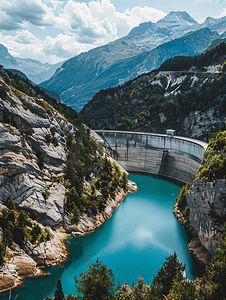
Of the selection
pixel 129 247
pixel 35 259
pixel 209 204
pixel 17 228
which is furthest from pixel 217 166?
pixel 17 228

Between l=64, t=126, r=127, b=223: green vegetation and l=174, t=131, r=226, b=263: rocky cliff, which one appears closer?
l=174, t=131, r=226, b=263: rocky cliff

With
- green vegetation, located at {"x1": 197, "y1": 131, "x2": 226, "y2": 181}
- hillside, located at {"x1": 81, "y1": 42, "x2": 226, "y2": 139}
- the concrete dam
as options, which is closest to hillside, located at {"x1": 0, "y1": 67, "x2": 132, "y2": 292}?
the concrete dam

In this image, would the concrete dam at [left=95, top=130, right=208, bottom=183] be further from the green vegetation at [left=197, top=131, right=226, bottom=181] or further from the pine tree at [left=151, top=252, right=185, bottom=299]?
the pine tree at [left=151, top=252, right=185, bottom=299]

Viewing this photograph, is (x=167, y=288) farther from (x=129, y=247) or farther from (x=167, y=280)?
(x=129, y=247)

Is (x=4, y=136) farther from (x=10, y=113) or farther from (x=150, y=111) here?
(x=150, y=111)

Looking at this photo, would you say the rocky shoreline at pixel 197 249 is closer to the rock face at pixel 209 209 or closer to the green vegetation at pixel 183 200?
the rock face at pixel 209 209

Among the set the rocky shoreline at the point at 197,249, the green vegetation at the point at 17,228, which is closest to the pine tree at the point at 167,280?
the rocky shoreline at the point at 197,249
